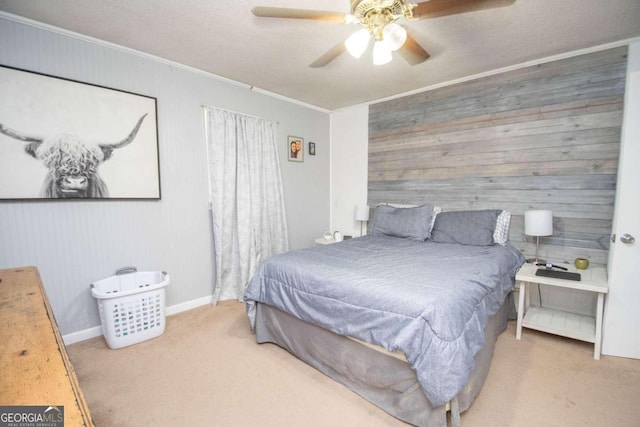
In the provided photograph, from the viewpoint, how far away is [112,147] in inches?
92.1

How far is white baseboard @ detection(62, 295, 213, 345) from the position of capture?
2.23 m

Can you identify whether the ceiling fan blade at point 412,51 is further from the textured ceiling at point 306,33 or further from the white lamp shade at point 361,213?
the white lamp shade at point 361,213

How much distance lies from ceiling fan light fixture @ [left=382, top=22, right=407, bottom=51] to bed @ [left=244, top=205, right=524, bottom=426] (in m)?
1.34

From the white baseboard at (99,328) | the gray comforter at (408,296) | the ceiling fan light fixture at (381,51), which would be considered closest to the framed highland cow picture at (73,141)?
the white baseboard at (99,328)

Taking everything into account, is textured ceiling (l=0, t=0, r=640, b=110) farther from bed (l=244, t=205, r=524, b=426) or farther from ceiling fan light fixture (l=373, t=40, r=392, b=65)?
bed (l=244, t=205, r=524, b=426)

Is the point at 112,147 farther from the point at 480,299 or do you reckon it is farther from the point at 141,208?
the point at 480,299

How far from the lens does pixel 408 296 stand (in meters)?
1.46

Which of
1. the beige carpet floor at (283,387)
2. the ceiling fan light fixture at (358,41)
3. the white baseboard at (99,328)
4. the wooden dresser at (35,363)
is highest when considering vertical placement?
the ceiling fan light fixture at (358,41)

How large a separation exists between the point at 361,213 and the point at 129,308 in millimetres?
2643

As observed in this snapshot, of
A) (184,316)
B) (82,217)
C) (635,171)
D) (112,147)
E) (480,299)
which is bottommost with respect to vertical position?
(184,316)

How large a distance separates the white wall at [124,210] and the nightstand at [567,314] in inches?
115

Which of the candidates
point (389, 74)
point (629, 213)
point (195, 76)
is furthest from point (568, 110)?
point (195, 76)

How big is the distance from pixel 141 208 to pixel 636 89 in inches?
150

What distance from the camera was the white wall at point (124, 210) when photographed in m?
2.03
